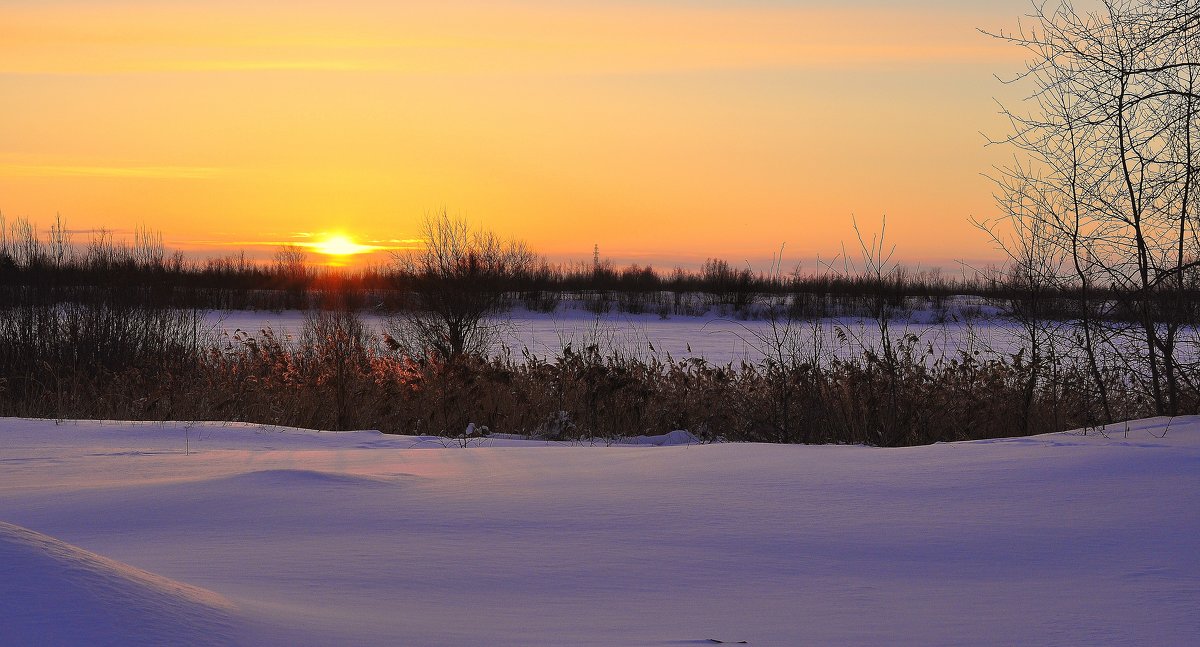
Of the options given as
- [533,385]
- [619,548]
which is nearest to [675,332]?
[533,385]

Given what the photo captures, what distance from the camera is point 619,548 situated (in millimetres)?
3109

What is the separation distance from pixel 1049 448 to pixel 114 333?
13.2 metres

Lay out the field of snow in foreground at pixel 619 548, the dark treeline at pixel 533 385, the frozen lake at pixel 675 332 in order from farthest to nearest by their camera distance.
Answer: the frozen lake at pixel 675 332, the dark treeline at pixel 533 385, the field of snow in foreground at pixel 619 548

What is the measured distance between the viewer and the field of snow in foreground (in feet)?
6.41

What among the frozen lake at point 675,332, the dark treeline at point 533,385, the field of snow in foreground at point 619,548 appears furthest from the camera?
the frozen lake at point 675,332

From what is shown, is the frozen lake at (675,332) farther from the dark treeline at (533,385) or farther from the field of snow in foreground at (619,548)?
the field of snow in foreground at (619,548)

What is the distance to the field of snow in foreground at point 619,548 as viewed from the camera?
6.41 feet

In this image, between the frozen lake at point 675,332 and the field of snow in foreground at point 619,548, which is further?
the frozen lake at point 675,332

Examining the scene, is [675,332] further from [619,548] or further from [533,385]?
[619,548]

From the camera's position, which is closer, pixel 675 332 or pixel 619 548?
pixel 619 548

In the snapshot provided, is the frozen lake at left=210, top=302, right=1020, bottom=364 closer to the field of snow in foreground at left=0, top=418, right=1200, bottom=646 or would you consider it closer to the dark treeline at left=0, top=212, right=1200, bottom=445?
the dark treeline at left=0, top=212, right=1200, bottom=445

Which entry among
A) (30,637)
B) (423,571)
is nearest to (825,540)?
(423,571)

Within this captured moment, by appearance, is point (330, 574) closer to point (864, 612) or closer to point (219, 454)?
point (864, 612)

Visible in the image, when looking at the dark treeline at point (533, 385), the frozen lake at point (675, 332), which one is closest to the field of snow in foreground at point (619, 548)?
the dark treeline at point (533, 385)
